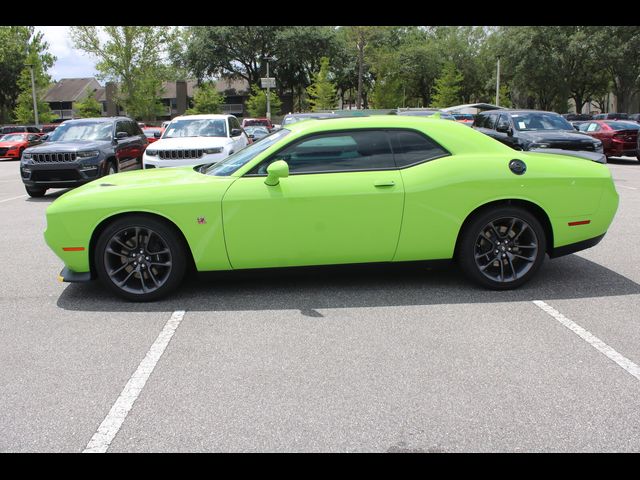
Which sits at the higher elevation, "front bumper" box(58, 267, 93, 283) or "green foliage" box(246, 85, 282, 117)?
"green foliage" box(246, 85, 282, 117)

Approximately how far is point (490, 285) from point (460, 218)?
65 centimetres

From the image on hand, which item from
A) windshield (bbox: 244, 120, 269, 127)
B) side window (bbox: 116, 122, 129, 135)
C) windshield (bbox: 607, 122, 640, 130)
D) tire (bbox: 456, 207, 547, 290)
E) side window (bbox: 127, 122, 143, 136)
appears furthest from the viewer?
windshield (bbox: 244, 120, 269, 127)

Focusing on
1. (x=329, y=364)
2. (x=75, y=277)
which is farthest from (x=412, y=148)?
(x=75, y=277)

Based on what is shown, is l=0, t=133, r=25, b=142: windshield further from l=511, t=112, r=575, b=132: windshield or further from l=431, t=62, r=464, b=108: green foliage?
l=431, t=62, r=464, b=108: green foliage

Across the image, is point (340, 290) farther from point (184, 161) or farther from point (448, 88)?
point (448, 88)

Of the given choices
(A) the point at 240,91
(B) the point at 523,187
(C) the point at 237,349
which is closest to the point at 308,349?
(C) the point at 237,349

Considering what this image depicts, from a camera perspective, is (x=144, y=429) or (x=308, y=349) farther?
(x=308, y=349)

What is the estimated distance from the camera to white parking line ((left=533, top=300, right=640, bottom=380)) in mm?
3607

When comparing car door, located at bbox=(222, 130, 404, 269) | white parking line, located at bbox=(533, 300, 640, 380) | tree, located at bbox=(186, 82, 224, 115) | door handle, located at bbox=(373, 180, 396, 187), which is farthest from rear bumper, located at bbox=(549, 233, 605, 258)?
tree, located at bbox=(186, 82, 224, 115)

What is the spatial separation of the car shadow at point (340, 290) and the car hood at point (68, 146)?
733cm

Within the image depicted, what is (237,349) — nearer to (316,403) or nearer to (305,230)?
(316,403)

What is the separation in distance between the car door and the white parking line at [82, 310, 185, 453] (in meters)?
0.93

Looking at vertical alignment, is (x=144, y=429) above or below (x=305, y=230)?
below
